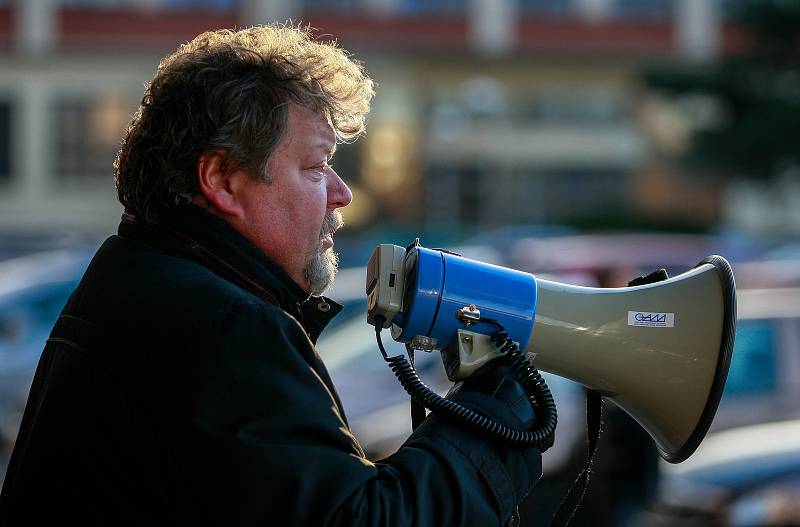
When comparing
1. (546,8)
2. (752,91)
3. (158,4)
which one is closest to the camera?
(752,91)

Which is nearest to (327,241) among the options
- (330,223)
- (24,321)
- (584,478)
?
(330,223)

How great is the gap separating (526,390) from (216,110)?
682 mm

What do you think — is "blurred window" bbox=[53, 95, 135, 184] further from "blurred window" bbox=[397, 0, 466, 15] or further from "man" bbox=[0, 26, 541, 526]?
"man" bbox=[0, 26, 541, 526]

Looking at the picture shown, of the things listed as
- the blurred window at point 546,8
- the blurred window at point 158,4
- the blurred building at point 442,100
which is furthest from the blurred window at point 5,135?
the blurred window at point 546,8

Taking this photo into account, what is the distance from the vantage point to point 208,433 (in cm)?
159

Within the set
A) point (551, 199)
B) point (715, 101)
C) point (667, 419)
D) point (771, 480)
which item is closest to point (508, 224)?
point (551, 199)

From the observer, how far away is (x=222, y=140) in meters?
1.81

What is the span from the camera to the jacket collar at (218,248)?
179 cm

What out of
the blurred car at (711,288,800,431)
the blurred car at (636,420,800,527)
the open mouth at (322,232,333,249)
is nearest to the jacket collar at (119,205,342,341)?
the open mouth at (322,232,333,249)

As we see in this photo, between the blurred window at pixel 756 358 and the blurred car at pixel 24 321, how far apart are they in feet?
12.0

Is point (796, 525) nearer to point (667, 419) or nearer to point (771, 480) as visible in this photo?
point (771, 480)

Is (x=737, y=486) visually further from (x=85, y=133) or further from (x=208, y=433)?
(x=85, y=133)

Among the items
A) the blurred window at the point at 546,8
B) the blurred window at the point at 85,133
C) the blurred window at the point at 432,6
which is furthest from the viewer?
the blurred window at the point at 546,8

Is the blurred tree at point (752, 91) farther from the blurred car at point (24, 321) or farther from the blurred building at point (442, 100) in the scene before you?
the blurred car at point (24, 321)
